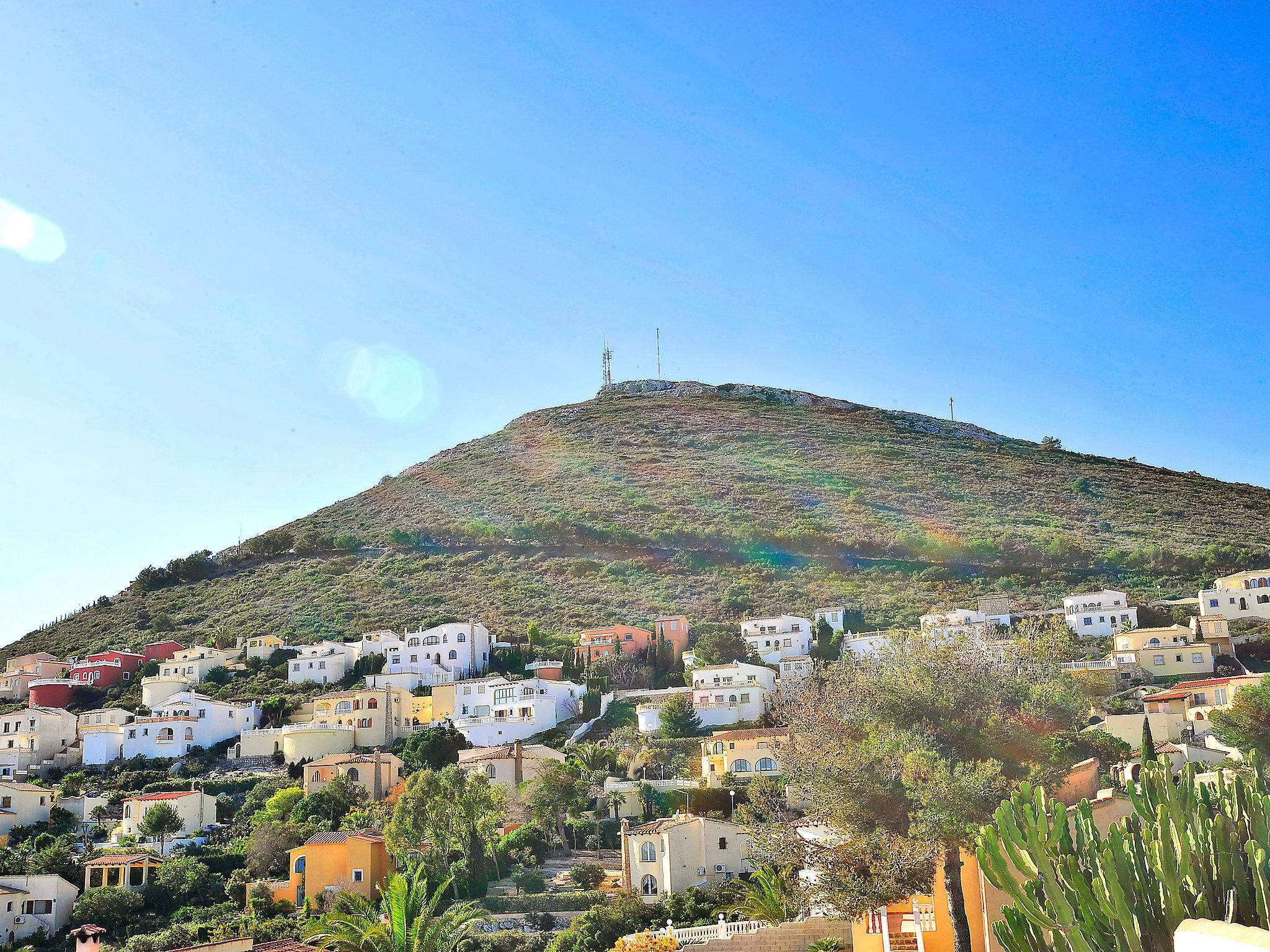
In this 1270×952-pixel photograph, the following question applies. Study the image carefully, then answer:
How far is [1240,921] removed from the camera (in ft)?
27.0

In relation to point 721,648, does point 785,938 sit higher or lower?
lower

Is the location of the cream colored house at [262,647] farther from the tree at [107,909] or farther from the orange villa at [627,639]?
the tree at [107,909]

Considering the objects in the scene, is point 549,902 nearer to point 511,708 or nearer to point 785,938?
point 785,938

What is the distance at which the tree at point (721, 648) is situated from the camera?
2418 inches

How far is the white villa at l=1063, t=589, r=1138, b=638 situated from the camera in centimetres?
6147

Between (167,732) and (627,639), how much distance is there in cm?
2563

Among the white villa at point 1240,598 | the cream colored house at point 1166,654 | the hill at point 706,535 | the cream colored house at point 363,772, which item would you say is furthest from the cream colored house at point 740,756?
the white villa at point 1240,598

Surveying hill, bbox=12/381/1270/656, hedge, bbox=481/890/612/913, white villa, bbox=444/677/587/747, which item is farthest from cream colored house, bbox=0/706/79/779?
hedge, bbox=481/890/612/913

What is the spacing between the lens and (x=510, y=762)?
46812mm

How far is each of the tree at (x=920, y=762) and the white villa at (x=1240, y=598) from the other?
47806mm

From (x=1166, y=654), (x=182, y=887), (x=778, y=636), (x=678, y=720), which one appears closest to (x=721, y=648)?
(x=778, y=636)

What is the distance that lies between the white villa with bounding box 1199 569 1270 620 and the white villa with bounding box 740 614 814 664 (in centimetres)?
2136

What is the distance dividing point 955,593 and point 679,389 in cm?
7940

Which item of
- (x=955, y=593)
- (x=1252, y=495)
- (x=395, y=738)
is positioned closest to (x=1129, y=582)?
(x=955, y=593)
